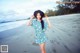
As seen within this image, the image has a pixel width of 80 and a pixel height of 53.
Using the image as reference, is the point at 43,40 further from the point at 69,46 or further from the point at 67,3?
the point at 67,3

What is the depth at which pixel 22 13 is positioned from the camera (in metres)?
2.52

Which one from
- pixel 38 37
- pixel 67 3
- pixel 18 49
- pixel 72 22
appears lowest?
pixel 18 49

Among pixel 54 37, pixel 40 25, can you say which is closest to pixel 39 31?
pixel 40 25

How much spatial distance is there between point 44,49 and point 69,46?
12.5 inches

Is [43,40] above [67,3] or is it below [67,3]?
below

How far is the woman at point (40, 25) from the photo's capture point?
2.37 meters

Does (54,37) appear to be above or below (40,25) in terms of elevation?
below

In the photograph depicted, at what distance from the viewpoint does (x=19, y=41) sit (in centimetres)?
249

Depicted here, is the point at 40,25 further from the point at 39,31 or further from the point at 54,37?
the point at 54,37

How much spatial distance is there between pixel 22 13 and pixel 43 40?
0.46 meters

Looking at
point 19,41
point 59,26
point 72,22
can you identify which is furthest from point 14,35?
point 72,22

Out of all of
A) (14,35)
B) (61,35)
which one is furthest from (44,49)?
(14,35)

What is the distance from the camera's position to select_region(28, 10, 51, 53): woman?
237cm

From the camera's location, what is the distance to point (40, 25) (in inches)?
93.2
